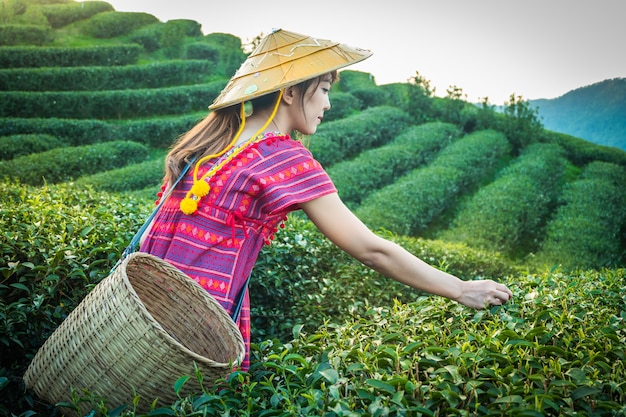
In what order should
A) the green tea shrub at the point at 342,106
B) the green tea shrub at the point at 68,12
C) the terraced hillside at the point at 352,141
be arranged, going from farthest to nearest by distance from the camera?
the green tea shrub at the point at 68,12 < the green tea shrub at the point at 342,106 < the terraced hillside at the point at 352,141

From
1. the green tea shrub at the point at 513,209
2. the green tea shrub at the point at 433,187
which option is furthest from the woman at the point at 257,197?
the green tea shrub at the point at 513,209

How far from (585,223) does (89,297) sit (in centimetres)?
812

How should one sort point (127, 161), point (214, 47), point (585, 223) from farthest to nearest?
point (214, 47) < point (127, 161) < point (585, 223)

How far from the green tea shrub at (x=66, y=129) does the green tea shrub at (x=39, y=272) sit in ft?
27.6

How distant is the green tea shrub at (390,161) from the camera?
9.09m

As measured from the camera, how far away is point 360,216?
7.52 m

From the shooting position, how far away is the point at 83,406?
5.10 feet

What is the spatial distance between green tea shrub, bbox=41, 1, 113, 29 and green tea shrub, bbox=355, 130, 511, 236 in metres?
11.0

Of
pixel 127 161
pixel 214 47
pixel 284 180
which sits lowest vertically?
pixel 127 161

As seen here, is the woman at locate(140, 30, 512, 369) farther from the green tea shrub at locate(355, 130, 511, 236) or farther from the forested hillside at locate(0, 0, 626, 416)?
the green tea shrub at locate(355, 130, 511, 236)

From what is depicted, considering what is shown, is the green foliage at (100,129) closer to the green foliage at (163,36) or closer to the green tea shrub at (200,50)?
the green tea shrub at (200,50)

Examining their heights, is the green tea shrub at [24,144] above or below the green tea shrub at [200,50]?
below

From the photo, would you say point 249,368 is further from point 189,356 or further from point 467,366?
point 467,366

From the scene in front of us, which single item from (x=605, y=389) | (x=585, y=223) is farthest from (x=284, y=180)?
(x=585, y=223)
